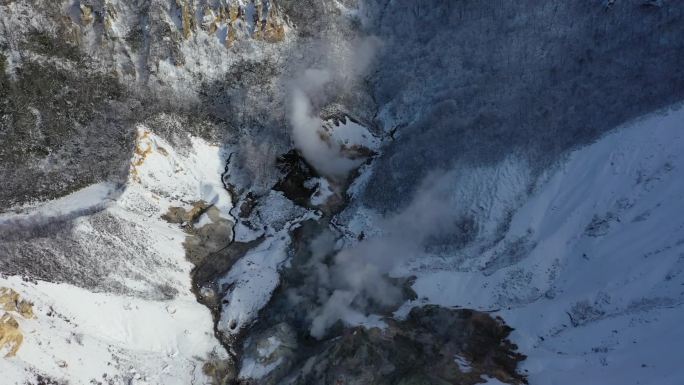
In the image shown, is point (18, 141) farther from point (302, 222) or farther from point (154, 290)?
point (302, 222)

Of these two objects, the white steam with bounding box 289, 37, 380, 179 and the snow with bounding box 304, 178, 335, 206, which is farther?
the white steam with bounding box 289, 37, 380, 179

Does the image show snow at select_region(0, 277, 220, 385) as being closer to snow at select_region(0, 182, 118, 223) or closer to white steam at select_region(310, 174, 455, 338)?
snow at select_region(0, 182, 118, 223)

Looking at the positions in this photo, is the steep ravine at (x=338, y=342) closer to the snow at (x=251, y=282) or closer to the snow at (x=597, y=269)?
the snow at (x=251, y=282)

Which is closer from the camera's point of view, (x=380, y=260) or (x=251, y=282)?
(x=251, y=282)

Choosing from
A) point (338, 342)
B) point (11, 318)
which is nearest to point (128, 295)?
point (11, 318)

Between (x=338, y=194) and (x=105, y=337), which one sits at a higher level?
(x=338, y=194)

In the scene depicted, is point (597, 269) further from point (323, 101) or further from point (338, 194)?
point (323, 101)

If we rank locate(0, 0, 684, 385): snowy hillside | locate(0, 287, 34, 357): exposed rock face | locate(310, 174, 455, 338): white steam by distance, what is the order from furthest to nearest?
1. locate(310, 174, 455, 338): white steam
2. locate(0, 0, 684, 385): snowy hillside
3. locate(0, 287, 34, 357): exposed rock face

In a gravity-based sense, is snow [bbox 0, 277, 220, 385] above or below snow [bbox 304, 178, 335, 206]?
below

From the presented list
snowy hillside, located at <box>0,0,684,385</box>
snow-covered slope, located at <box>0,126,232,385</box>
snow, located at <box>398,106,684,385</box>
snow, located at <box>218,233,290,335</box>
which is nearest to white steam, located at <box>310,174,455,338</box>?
snowy hillside, located at <box>0,0,684,385</box>
